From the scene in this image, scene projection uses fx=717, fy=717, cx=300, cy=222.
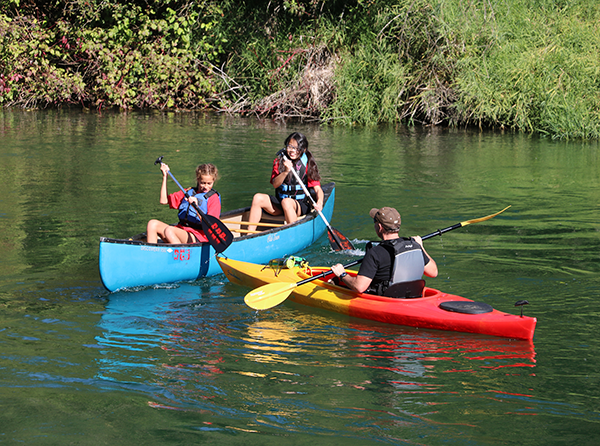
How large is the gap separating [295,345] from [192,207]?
219 cm

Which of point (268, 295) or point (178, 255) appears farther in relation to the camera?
point (178, 255)

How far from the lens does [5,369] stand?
4586 mm

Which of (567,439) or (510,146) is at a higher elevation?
(510,146)

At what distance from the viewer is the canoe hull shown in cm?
520

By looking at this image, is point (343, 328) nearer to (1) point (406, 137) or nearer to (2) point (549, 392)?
(2) point (549, 392)

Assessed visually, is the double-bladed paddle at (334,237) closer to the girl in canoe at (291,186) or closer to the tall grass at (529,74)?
the girl in canoe at (291,186)

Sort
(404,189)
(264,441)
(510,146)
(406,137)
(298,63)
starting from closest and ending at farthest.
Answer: (264,441) → (404,189) → (510,146) → (406,137) → (298,63)

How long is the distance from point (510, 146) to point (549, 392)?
1206 cm

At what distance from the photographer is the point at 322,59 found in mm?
20062

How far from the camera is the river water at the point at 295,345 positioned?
3.98m

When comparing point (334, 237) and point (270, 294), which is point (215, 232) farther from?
point (334, 237)

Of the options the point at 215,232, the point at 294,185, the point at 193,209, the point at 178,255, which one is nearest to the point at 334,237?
the point at 294,185

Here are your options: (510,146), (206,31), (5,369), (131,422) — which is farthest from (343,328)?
(206,31)

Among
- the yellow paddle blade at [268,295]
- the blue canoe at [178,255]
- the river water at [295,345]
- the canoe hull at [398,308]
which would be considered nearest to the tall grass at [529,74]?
the river water at [295,345]
